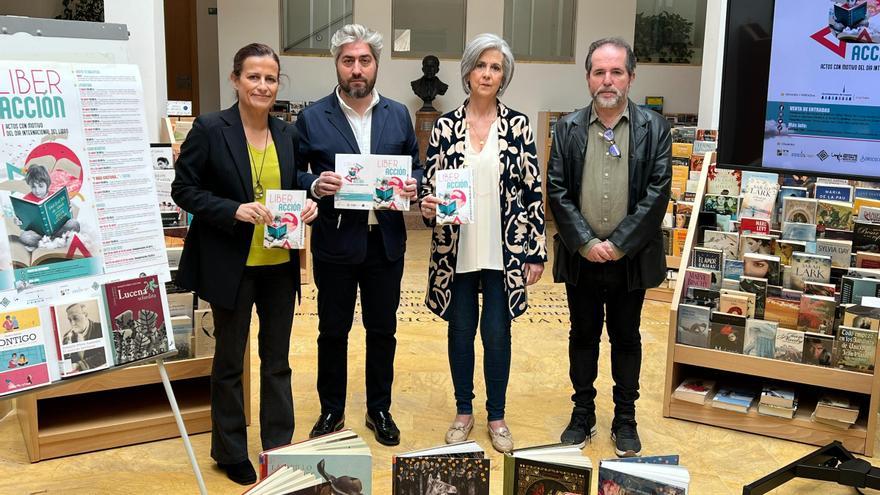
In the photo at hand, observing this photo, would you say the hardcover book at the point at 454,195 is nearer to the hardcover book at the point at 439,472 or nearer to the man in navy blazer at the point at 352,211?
the man in navy blazer at the point at 352,211

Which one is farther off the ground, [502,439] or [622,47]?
[622,47]

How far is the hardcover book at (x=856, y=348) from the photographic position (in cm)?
361

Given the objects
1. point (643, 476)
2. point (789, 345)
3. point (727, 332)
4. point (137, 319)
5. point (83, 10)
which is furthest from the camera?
point (83, 10)

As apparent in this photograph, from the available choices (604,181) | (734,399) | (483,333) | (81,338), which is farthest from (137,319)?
(734,399)

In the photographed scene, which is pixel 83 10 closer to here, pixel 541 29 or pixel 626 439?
pixel 541 29

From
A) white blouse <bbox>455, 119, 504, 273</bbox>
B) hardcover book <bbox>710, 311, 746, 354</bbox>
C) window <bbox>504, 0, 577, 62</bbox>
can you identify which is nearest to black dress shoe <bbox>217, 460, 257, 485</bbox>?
white blouse <bbox>455, 119, 504, 273</bbox>

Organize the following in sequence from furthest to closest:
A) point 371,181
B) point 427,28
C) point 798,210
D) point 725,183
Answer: point 427,28, point 725,183, point 798,210, point 371,181

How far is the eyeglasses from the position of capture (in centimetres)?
335

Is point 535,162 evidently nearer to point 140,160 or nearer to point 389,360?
point 389,360

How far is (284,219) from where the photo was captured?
2990 millimetres

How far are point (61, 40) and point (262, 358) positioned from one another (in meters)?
1.42

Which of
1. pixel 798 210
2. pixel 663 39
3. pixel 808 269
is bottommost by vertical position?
pixel 808 269

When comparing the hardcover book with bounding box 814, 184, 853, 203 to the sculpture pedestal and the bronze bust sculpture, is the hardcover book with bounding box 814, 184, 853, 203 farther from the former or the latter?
the bronze bust sculpture

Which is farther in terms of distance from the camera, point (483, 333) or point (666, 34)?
point (666, 34)
